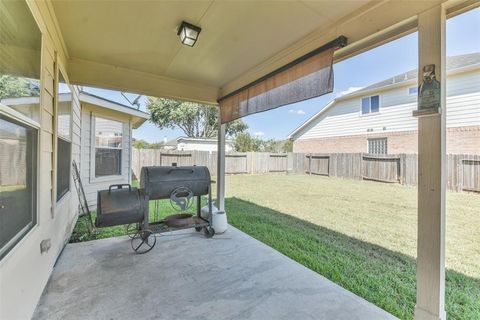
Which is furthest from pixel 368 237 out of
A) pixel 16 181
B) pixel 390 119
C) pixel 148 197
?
pixel 390 119

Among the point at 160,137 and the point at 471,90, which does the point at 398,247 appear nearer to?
the point at 471,90

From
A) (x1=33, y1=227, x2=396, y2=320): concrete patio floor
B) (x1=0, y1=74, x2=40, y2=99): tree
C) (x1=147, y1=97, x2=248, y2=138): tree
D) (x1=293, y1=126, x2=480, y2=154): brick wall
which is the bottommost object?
(x1=33, y1=227, x2=396, y2=320): concrete patio floor

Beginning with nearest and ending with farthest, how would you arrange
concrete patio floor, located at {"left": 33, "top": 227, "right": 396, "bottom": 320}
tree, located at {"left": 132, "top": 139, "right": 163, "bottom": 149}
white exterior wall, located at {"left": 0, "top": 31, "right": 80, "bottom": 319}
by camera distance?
white exterior wall, located at {"left": 0, "top": 31, "right": 80, "bottom": 319}
concrete patio floor, located at {"left": 33, "top": 227, "right": 396, "bottom": 320}
tree, located at {"left": 132, "top": 139, "right": 163, "bottom": 149}

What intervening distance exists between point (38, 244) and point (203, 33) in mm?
2426

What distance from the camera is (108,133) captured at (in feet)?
17.9

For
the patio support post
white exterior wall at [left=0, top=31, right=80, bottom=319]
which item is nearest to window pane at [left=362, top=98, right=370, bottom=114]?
the patio support post

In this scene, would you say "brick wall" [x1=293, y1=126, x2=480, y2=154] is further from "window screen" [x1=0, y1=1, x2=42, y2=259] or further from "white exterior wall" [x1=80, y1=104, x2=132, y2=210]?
"white exterior wall" [x1=80, y1=104, x2=132, y2=210]

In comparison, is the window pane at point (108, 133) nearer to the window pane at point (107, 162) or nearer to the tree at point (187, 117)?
the window pane at point (107, 162)

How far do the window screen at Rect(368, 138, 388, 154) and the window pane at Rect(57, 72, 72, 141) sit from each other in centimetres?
1099

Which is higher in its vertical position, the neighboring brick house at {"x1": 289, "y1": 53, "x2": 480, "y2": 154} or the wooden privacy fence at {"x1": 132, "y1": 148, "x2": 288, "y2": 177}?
the neighboring brick house at {"x1": 289, "y1": 53, "x2": 480, "y2": 154}

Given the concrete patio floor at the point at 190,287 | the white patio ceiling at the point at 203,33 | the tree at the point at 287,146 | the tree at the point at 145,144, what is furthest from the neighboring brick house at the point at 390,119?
the tree at the point at 145,144

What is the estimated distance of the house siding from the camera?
7516 millimetres

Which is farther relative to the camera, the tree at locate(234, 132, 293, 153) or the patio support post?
the tree at locate(234, 132, 293, 153)

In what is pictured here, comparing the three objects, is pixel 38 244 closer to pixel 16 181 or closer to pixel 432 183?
pixel 16 181
